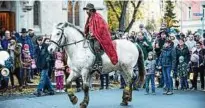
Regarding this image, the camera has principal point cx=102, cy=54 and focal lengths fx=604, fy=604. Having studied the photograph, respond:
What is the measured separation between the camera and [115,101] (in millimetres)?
19547

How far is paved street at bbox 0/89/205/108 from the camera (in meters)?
18.3

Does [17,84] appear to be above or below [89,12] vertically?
below

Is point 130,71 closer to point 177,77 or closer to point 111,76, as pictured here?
point 177,77

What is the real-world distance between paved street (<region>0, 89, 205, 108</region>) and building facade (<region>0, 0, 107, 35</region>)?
36.7 ft

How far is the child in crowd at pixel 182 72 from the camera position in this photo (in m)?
24.3

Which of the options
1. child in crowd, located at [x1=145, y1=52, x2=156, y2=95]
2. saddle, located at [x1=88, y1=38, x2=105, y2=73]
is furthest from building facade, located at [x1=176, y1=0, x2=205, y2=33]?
saddle, located at [x1=88, y1=38, x2=105, y2=73]

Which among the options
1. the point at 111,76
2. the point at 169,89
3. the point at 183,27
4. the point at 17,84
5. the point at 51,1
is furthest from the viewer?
the point at 183,27

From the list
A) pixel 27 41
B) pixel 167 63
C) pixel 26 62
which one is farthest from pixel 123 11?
pixel 167 63

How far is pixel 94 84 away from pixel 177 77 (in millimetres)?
4276

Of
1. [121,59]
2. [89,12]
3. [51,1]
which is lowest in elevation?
[121,59]

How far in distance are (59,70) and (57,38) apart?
6.93m

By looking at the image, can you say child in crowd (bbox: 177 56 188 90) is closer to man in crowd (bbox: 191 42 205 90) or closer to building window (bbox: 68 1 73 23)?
man in crowd (bbox: 191 42 205 90)

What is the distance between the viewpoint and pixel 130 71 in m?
18.5

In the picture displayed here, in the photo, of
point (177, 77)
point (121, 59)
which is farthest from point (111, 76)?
point (121, 59)
